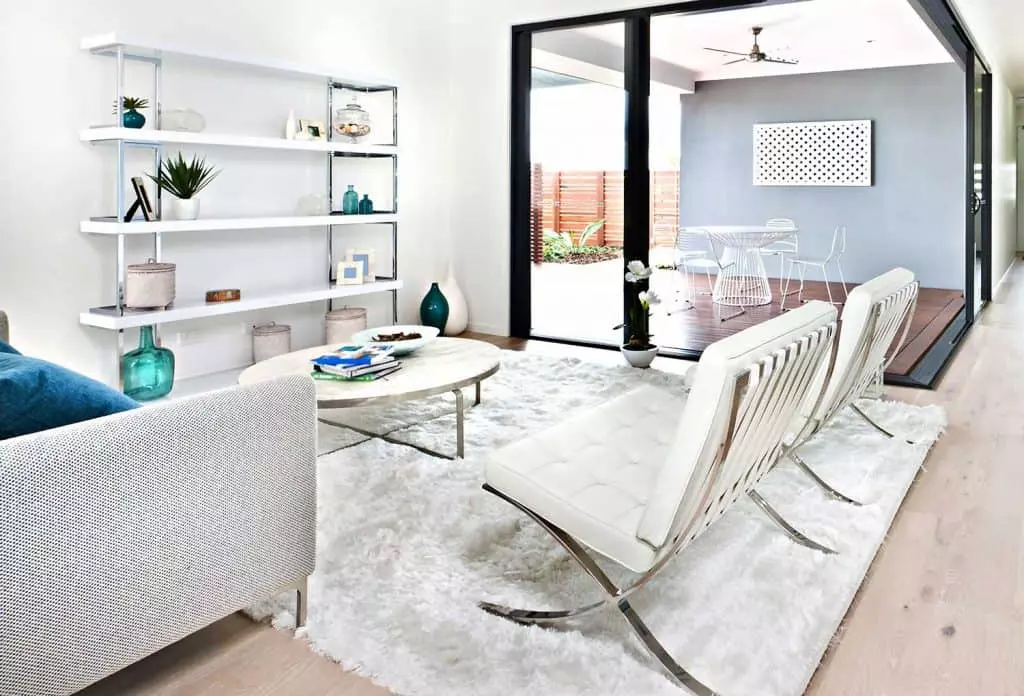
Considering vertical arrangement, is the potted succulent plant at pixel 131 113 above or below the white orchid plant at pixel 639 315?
above

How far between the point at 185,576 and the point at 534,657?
0.79 meters

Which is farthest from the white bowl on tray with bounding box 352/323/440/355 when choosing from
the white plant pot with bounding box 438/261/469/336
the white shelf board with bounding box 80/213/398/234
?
the white plant pot with bounding box 438/261/469/336

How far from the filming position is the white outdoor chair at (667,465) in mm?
1779

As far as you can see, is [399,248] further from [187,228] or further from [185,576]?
[185,576]

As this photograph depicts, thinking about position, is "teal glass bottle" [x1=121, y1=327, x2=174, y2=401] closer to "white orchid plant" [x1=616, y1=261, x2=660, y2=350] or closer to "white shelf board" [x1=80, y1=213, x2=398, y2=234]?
"white shelf board" [x1=80, y1=213, x2=398, y2=234]

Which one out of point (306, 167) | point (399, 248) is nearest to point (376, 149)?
point (306, 167)

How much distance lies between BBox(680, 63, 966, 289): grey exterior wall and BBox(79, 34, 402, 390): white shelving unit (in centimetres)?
536

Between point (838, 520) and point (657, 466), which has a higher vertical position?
point (657, 466)

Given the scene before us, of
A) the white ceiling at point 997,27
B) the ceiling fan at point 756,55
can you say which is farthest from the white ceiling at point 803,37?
the white ceiling at point 997,27

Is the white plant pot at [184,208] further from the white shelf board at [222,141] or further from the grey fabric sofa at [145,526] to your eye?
the grey fabric sofa at [145,526]

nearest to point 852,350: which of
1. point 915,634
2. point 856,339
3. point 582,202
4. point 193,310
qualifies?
point 856,339

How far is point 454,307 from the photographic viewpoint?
6.28 m

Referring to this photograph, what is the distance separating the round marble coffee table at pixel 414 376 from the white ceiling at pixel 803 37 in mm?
3027

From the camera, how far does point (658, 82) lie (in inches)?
369
